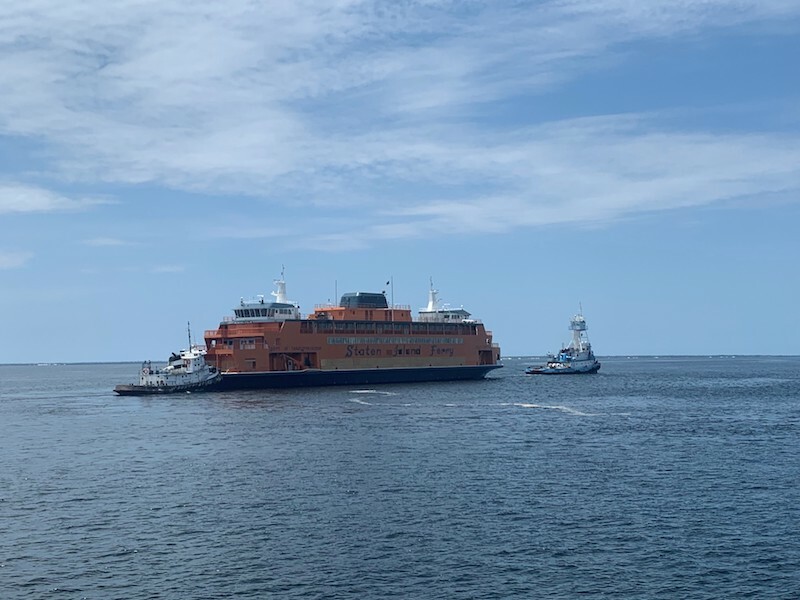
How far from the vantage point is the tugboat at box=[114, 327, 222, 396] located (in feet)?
341

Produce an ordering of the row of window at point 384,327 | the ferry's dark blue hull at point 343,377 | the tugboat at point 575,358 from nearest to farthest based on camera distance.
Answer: the ferry's dark blue hull at point 343,377 < the row of window at point 384,327 < the tugboat at point 575,358

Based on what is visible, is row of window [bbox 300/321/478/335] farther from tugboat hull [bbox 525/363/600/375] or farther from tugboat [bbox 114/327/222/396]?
tugboat hull [bbox 525/363/600/375]

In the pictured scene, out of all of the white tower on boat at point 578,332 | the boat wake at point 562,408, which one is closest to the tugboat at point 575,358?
the white tower on boat at point 578,332

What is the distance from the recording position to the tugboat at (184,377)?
341 feet

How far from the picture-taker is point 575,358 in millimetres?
162625

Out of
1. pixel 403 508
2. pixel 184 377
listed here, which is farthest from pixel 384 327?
pixel 403 508

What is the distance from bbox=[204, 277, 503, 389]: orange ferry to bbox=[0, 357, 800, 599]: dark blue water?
3392 cm

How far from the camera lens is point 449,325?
13088 cm

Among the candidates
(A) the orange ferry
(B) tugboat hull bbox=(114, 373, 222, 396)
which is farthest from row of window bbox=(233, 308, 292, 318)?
(B) tugboat hull bbox=(114, 373, 222, 396)

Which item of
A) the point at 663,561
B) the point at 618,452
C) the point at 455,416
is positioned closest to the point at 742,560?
the point at 663,561

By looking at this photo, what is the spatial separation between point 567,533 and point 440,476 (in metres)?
12.5

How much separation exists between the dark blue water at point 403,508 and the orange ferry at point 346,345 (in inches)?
1335

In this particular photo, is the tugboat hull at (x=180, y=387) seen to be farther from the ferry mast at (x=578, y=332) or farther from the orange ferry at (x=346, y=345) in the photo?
the ferry mast at (x=578, y=332)

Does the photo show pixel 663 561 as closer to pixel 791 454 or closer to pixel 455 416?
pixel 791 454
